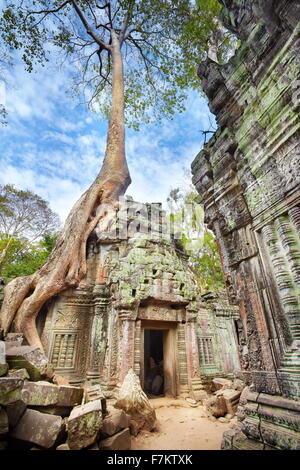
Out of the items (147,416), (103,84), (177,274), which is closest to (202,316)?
(177,274)

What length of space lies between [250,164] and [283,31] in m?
1.31

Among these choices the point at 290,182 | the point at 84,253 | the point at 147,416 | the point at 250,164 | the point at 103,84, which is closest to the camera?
the point at 290,182

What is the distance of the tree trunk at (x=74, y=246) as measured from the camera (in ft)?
21.0

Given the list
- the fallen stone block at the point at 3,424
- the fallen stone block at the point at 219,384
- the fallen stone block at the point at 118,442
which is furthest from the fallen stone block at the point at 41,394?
the fallen stone block at the point at 219,384

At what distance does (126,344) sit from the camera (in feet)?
19.6

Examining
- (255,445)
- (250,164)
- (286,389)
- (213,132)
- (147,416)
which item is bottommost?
(147,416)

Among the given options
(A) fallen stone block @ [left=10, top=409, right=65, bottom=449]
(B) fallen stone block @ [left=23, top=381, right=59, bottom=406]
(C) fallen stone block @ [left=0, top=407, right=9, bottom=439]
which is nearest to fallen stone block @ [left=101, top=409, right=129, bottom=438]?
(A) fallen stone block @ [left=10, top=409, right=65, bottom=449]

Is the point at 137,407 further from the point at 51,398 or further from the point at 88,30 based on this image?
the point at 88,30

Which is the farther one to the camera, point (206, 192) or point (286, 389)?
point (206, 192)

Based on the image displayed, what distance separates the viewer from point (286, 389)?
193cm

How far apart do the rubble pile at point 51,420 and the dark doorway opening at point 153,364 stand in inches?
188

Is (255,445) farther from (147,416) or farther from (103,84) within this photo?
(103,84)

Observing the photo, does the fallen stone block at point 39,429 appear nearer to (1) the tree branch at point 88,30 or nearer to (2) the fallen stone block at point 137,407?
(2) the fallen stone block at point 137,407

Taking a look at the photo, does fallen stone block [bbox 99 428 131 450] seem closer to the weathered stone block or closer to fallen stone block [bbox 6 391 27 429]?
the weathered stone block
